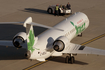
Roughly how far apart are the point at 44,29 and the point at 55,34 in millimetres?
9953

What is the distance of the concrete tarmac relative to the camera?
29828 mm

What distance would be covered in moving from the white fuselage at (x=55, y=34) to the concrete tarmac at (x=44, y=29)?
1831 mm

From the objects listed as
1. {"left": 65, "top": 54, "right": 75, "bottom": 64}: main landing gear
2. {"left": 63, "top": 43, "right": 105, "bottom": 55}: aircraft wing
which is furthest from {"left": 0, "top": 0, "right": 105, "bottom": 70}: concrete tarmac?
{"left": 63, "top": 43, "right": 105, "bottom": 55}: aircraft wing

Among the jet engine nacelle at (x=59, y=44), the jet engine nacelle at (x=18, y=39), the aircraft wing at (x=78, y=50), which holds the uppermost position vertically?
the jet engine nacelle at (x=18, y=39)

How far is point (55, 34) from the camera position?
3089 cm

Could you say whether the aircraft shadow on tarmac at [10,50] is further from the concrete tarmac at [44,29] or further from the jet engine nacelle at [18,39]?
the jet engine nacelle at [18,39]

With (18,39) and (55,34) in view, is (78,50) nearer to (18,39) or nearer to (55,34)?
(55,34)

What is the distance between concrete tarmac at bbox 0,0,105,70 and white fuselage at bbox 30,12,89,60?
183 cm

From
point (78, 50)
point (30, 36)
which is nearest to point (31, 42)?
point (30, 36)

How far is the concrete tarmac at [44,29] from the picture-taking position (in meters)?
29.8

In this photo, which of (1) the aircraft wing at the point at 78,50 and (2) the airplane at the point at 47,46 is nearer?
(2) the airplane at the point at 47,46

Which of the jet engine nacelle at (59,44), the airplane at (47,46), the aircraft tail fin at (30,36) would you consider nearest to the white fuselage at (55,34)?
the airplane at (47,46)

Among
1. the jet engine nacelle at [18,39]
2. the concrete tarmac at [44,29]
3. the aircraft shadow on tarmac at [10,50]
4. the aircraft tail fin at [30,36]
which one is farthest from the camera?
the aircraft shadow on tarmac at [10,50]

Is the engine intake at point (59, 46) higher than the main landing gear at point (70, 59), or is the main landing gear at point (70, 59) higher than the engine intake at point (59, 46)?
the engine intake at point (59, 46)
